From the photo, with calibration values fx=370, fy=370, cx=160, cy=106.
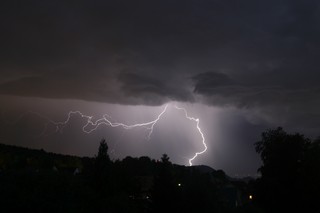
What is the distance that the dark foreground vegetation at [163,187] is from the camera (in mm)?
14625

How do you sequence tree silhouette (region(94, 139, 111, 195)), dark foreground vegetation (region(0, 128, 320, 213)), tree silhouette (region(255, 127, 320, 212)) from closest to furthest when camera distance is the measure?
dark foreground vegetation (region(0, 128, 320, 213)) < tree silhouette (region(94, 139, 111, 195)) < tree silhouette (region(255, 127, 320, 212))

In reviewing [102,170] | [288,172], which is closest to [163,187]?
[102,170]

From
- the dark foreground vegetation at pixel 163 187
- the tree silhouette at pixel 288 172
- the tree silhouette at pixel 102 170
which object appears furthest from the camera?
the tree silhouette at pixel 288 172

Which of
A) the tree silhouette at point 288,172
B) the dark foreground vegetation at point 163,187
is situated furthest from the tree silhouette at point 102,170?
the tree silhouette at point 288,172

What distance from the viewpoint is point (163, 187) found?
22.6 metres

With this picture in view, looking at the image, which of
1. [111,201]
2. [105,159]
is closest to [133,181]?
[105,159]

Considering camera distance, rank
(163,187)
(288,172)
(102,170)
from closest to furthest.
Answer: (102,170) → (163,187) → (288,172)

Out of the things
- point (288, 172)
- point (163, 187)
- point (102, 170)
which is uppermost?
point (288, 172)

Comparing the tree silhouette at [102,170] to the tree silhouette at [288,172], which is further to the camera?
the tree silhouette at [288,172]

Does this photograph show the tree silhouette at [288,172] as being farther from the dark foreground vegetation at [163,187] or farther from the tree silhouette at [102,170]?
the tree silhouette at [102,170]

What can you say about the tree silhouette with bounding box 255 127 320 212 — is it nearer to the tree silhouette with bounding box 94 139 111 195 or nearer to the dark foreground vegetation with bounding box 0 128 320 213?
the dark foreground vegetation with bounding box 0 128 320 213

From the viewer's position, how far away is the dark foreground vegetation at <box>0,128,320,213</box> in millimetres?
14625

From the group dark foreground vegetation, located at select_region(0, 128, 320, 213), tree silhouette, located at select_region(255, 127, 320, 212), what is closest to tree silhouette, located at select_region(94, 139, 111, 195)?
dark foreground vegetation, located at select_region(0, 128, 320, 213)

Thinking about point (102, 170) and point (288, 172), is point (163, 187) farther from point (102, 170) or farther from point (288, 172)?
point (288, 172)
